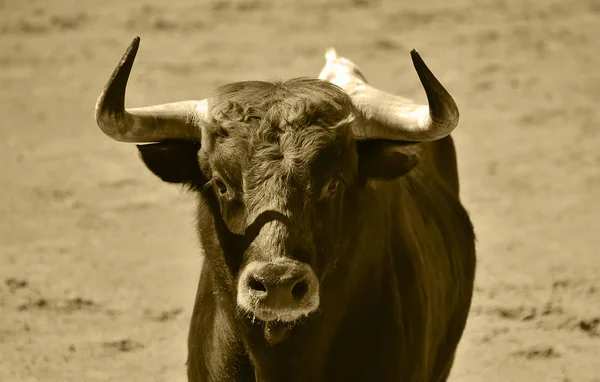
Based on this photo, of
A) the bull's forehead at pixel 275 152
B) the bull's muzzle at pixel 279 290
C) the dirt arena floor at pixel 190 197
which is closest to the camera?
the bull's muzzle at pixel 279 290

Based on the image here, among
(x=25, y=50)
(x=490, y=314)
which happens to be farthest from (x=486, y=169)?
(x=25, y=50)

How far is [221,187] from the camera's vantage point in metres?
4.94

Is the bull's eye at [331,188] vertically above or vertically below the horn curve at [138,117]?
below

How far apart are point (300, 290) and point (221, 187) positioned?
0.62m

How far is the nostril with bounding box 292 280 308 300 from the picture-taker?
454cm

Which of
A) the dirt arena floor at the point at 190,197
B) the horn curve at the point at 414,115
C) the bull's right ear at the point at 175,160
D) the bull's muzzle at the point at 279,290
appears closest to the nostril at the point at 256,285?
the bull's muzzle at the point at 279,290

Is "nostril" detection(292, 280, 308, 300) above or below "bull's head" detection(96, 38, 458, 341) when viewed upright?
below

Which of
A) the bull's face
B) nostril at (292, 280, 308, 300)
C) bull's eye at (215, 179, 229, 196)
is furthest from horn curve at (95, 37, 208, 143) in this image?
nostril at (292, 280, 308, 300)

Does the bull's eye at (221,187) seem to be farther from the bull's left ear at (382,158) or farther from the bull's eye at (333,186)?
the bull's left ear at (382,158)

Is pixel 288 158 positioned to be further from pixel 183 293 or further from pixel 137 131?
pixel 183 293

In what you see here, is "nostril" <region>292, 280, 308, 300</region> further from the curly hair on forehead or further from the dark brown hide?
the curly hair on forehead

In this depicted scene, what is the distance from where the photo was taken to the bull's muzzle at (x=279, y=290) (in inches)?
177

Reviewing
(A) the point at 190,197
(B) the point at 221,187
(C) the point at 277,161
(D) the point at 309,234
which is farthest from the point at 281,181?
(A) the point at 190,197

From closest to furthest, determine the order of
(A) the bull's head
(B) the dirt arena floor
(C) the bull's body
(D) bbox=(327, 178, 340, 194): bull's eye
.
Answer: (A) the bull's head, (D) bbox=(327, 178, 340, 194): bull's eye, (C) the bull's body, (B) the dirt arena floor
